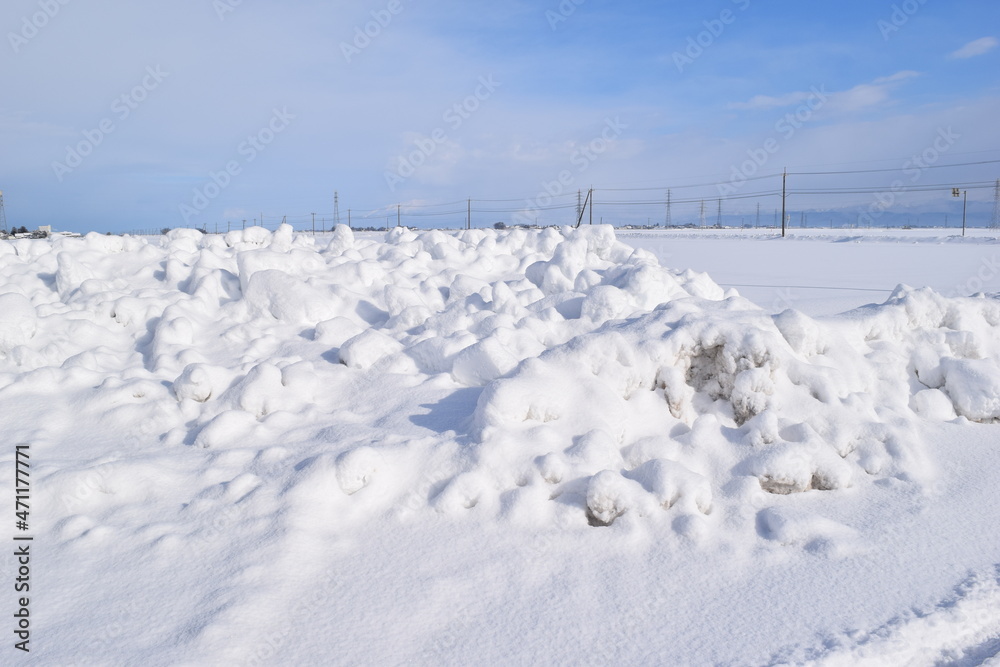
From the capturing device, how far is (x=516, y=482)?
2533 millimetres

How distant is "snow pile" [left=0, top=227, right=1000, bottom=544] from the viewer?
2525mm

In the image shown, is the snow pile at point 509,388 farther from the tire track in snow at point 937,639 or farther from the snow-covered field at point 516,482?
the tire track in snow at point 937,639

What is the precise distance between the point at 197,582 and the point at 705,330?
2.40m

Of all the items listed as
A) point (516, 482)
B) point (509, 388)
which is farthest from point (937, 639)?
point (509, 388)

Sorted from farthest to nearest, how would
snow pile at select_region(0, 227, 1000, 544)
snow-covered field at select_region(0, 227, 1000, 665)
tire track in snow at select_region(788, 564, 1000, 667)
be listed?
snow pile at select_region(0, 227, 1000, 544) → snow-covered field at select_region(0, 227, 1000, 665) → tire track in snow at select_region(788, 564, 1000, 667)

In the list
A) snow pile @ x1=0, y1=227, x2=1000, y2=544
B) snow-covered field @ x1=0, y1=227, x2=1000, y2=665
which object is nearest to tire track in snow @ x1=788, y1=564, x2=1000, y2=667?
snow-covered field @ x1=0, y1=227, x2=1000, y2=665

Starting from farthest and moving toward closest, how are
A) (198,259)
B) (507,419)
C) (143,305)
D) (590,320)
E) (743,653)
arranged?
(198,259) → (143,305) → (590,320) → (507,419) → (743,653)

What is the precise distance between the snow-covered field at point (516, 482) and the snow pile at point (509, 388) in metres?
0.01

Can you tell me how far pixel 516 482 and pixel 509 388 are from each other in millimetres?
447

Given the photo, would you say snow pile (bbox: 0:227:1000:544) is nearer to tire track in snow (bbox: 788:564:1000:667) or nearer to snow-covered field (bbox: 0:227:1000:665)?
snow-covered field (bbox: 0:227:1000:665)

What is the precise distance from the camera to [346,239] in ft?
21.4

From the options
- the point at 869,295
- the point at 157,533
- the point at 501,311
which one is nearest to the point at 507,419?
the point at 157,533

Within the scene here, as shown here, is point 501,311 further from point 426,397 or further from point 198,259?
point 198,259

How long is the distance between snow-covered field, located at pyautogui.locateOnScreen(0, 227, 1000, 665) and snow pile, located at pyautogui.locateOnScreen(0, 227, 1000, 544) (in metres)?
0.01
